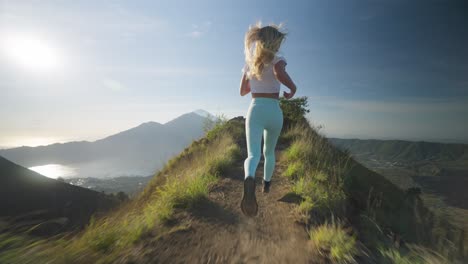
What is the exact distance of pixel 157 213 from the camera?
3.46 meters

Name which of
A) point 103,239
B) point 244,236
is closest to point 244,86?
point 244,236

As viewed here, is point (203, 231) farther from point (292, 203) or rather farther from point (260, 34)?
point (260, 34)

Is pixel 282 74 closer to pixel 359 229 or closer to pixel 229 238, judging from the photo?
pixel 229 238

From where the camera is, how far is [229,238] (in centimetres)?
304

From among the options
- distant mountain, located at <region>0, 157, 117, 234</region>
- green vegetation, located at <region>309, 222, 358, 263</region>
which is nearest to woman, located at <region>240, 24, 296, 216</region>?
green vegetation, located at <region>309, 222, 358, 263</region>

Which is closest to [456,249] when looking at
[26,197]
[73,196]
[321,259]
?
[321,259]

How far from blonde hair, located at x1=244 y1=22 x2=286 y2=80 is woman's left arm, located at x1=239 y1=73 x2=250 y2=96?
18 centimetres

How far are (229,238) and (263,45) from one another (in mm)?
2509

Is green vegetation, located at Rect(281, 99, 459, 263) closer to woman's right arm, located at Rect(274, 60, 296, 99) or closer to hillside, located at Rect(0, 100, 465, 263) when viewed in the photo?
hillside, located at Rect(0, 100, 465, 263)

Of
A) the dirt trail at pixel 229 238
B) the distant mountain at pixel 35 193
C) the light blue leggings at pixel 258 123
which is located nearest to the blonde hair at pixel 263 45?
the light blue leggings at pixel 258 123

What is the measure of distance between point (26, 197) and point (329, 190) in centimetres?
8850

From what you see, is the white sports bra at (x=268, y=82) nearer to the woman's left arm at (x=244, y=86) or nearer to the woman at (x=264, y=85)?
the woman at (x=264, y=85)

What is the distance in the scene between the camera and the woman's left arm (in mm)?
3854

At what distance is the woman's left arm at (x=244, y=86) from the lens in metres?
3.85
